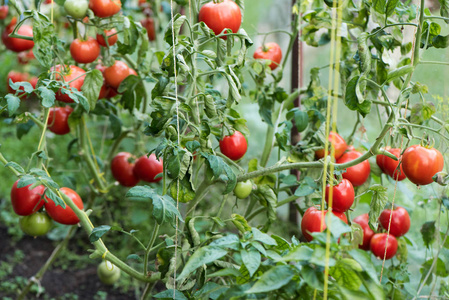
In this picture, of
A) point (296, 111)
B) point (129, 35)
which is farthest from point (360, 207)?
point (129, 35)

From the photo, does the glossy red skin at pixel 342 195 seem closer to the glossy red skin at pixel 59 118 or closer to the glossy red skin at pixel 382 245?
the glossy red skin at pixel 382 245

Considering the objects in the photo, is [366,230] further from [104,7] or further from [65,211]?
[104,7]

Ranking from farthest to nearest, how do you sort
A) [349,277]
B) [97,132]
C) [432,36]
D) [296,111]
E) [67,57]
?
[97,132] < [67,57] < [296,111] < [432,36] < [349,277]

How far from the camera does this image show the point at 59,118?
4.98ft

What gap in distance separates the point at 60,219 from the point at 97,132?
155 centimetres

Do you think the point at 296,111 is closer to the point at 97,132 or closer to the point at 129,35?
the point at 129,35

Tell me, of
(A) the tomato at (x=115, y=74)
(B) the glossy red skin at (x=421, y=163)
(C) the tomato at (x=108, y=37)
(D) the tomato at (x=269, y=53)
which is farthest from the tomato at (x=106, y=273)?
(B) the glossy red skin at (x=421, y=163)

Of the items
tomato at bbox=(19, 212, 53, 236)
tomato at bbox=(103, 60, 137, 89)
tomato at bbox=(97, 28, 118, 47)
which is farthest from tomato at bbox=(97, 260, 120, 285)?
tomato at bbox=(97, 28, 118, 47)

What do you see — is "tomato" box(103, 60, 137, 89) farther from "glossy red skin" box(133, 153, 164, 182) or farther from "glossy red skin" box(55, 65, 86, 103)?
"glossy red skin" box(133, 153, 164, 182)

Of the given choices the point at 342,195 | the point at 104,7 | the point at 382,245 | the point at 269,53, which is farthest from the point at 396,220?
the point at 104,7

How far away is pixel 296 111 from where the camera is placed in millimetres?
1413

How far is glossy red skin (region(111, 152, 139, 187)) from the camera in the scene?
1.69 m

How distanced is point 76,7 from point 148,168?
1.72ft

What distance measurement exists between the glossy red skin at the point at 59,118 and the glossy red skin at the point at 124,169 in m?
0.23
